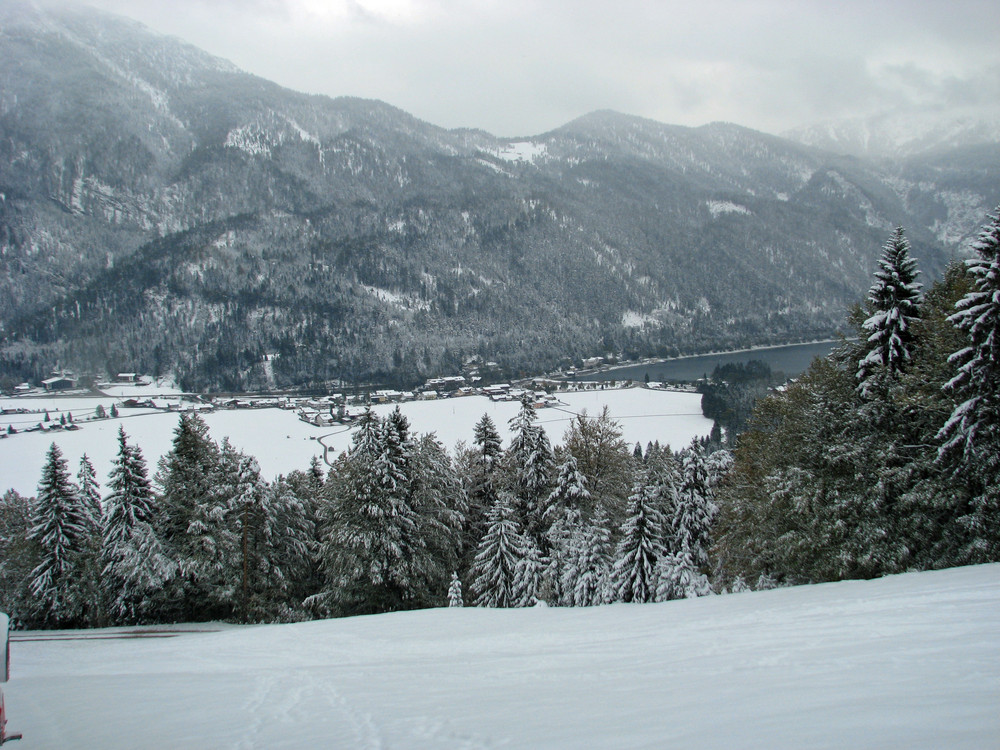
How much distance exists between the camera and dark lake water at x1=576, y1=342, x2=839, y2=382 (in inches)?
5791

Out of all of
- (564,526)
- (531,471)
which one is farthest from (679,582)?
(531,471)

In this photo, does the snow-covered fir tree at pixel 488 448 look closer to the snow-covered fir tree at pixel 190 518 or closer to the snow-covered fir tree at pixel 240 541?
the snow-covered fir tree at pixel 240 541

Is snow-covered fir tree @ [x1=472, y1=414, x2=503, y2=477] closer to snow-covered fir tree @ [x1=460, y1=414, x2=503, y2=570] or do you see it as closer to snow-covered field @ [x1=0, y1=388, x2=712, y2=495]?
snow-covered fir tree @ [x1=460, y1=414, x2=503, y2=570]

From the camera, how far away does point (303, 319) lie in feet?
620

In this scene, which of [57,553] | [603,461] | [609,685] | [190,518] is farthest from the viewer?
[603,461]

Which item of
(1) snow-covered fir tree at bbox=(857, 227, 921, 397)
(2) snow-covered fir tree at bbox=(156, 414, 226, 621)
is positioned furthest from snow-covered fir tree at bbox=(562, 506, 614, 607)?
(2) snow-covered fir tree at bbox=(156, 414, 226, 621)

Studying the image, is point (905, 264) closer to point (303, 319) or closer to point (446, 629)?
point (446, 629)

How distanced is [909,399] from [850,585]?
464cm

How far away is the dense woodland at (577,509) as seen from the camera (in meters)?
13.9

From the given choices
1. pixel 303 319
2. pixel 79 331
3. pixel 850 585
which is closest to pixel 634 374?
pixel 303 319

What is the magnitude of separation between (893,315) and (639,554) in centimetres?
1034

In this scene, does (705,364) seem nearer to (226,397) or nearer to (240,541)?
(226,397)

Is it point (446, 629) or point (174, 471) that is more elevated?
point (174, 471)

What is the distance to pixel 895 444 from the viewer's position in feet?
48.4
